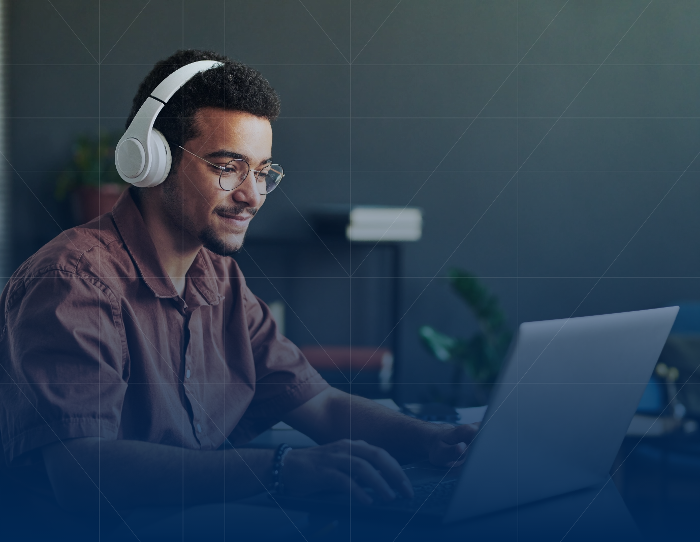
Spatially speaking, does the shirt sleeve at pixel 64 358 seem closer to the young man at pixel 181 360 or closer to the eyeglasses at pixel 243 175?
the young man at pixel 181 360

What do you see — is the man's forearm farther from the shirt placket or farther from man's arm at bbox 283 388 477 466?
man's arm at bbox 283 388 477 466

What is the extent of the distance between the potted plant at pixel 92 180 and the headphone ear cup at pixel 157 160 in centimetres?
17

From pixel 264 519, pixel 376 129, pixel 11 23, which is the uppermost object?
pixel 11 23

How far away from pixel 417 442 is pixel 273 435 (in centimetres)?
31

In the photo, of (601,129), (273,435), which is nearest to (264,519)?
(273,435)

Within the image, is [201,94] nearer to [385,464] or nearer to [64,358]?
A: [64,358]

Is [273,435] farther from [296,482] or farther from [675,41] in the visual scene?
[675,41]

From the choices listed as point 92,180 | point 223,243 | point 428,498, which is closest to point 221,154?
point 223,243

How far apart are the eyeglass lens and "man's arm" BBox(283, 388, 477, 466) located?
1.46 feet

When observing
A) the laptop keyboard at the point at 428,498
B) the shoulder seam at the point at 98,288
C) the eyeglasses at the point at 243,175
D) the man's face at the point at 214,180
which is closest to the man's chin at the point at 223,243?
the man's face at the point at 214,180

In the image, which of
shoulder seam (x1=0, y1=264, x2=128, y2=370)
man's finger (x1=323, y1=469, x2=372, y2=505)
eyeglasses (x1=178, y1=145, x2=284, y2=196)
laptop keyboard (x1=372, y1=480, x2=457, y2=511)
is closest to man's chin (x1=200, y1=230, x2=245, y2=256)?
eyeglasses (x1=178, y1=145, x2=284, y2=196)

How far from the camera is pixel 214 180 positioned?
3.95ft

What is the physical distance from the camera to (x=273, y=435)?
126 centimetres

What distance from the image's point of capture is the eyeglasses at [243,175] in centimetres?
120
